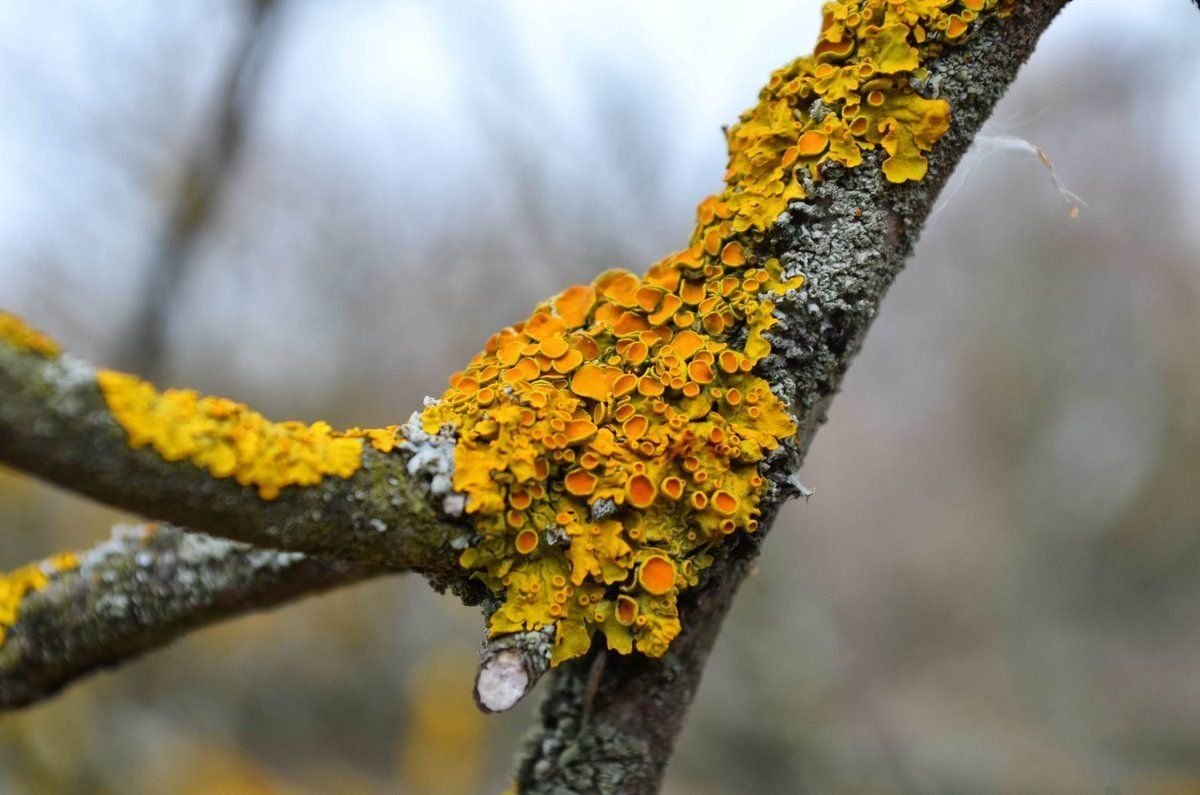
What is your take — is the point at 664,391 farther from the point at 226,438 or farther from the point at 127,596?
the point at 127,596

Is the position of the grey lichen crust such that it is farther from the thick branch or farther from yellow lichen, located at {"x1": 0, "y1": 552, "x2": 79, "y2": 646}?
yellow lichen, located at {"x1": 0, "y1": 552, "x2": 79, "y2": 646}

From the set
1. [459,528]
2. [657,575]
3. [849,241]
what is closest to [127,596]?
[459,528]

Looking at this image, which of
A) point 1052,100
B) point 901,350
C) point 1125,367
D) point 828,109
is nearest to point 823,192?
point 828,109

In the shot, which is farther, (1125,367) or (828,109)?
(1125,367)

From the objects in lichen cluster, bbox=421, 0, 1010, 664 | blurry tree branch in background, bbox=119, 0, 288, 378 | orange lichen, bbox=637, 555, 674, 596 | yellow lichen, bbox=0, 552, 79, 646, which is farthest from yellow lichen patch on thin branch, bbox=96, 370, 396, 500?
blurry tree branch in background, bbox=119, 0, 288, 378

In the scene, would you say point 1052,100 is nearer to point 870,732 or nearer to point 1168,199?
point 1168,199

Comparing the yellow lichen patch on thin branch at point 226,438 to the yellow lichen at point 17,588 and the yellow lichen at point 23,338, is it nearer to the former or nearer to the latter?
the yellow lichen at point 23,338
